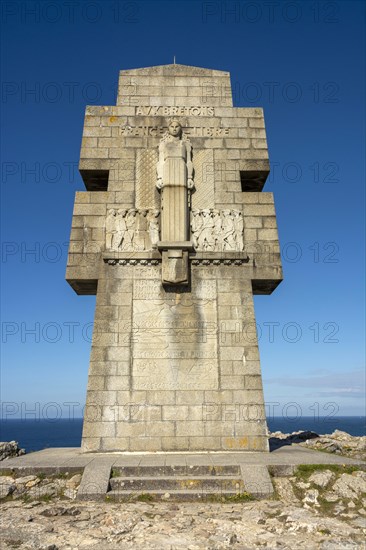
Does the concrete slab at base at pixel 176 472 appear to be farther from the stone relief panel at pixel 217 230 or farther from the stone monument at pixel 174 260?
the stone relief panel at pixel 217 230

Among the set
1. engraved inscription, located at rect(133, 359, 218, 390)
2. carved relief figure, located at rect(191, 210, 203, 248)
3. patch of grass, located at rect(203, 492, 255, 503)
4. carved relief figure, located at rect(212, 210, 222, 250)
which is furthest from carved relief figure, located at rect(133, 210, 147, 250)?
patch of grass, located at rect(203, 492, 255, 503)

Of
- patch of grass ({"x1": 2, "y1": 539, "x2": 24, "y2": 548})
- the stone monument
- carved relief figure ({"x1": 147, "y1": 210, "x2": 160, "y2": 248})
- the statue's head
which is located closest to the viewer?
patch of grass ({"x1": 2, "y1": 539, "x2": 24, "y2": 548})

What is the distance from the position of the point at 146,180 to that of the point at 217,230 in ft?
8.07

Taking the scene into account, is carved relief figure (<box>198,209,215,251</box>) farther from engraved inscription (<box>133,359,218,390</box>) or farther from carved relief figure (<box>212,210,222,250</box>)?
engraved inscription (<box>133,359,218,390</box>)

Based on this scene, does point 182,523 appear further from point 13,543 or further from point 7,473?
point 7,473

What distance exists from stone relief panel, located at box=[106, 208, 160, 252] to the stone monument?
28mm

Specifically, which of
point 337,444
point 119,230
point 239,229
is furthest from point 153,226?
point 337,444

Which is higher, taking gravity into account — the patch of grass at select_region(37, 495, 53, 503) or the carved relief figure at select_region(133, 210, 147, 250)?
the carved relief figure at select_region(133, 210, 147, 250)

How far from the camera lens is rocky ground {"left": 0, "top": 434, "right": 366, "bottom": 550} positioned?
557 centimetres

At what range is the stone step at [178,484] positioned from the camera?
7.66m

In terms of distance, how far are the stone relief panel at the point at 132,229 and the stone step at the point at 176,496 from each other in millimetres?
6060

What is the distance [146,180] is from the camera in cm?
1228

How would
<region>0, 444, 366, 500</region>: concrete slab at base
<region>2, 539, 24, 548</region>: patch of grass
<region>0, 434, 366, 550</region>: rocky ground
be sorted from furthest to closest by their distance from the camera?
<region>0, 444, 366, 500</region>: concrete slab at base → <region>0, 434, 366, 550</region>: rocky ground → <region>2, 539, 24, 548</region>: patch of grass

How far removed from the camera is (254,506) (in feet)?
22.9
